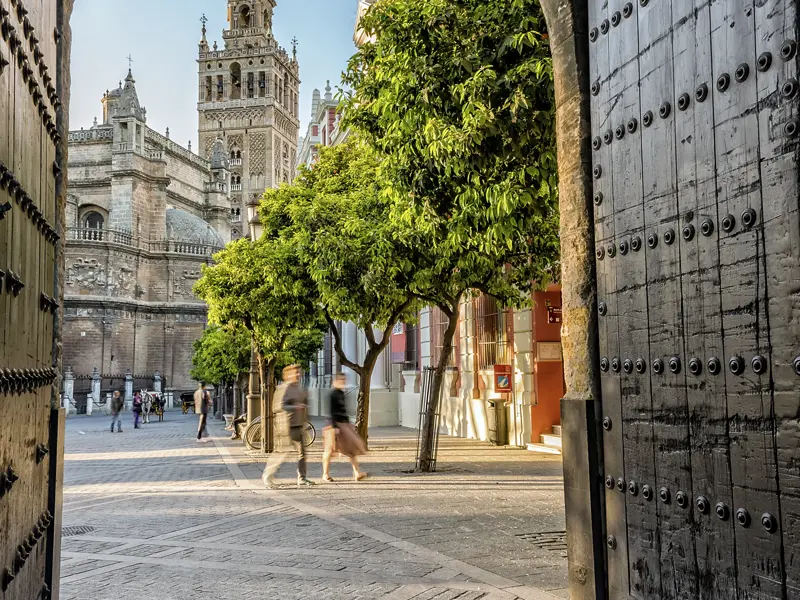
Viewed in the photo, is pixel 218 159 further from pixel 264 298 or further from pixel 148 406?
pixel 264 298

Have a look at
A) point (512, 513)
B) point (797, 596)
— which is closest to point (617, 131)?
point (797, 596)

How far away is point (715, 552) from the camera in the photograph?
301cm

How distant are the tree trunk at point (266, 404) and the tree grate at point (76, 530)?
842 centimetres

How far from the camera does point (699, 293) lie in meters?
3.08

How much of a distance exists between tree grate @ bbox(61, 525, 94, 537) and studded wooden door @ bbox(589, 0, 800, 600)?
5.98 metres

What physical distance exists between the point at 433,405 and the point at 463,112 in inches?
253

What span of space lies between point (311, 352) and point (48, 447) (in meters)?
29.0

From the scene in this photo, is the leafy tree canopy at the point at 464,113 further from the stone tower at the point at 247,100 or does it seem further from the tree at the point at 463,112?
the stone tower at the point at 247,100

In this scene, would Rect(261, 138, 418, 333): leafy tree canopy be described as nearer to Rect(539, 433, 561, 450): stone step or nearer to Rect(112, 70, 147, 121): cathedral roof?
Rect(539, 433, 561, 450): stone step

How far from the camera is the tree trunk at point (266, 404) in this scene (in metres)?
16.8

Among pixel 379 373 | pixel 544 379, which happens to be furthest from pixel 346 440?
pixel 379 373

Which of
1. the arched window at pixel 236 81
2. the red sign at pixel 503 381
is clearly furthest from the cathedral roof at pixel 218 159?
the red sign at pixel 503 381

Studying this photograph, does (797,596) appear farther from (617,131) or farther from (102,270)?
(102,270)

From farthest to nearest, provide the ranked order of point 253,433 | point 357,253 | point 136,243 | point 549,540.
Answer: point 136,243, point 253,433, point 357,253, point 549,540
